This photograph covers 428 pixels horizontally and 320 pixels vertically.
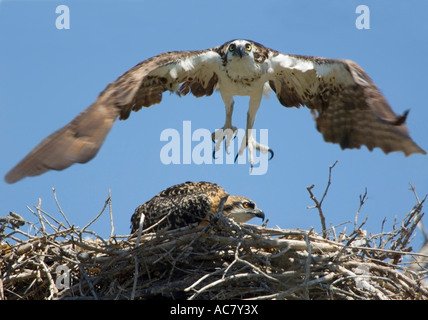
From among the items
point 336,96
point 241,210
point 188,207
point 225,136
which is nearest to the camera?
point 188,207

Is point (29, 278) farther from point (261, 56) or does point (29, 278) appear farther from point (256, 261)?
point (261, 56)

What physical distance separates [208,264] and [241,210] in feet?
3.43

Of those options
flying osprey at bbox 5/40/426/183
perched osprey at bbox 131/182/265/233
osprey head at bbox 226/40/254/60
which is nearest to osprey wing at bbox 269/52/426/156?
flying osprey at bbox 5/40/426/183

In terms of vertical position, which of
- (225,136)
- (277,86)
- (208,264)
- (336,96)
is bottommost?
(208,264)

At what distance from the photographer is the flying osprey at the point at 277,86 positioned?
7.55 m

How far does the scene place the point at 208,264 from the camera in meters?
7.26

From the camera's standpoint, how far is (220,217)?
6.95 m

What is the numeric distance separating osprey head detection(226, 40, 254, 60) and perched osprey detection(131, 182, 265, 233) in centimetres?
144

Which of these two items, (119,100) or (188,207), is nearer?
(119,100)

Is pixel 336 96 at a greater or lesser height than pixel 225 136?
greater

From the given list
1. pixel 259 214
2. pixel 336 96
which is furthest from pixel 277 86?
pixel 259 214

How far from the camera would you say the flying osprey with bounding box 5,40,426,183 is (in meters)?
7.55

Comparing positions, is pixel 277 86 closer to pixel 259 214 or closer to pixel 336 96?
pixel 336 96

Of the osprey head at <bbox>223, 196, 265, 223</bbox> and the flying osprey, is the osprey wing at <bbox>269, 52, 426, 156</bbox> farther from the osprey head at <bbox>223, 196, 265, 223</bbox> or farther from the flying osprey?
the osprey head at <bbox>223, 196, 265, 223</bbox>
